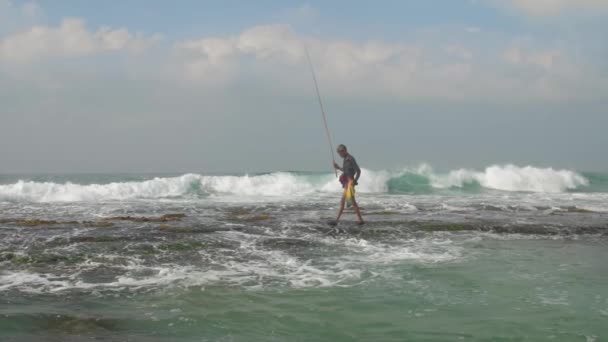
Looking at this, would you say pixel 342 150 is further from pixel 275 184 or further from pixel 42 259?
pixel 275 184

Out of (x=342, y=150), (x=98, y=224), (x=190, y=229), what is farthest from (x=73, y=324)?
(x=342, y=150)

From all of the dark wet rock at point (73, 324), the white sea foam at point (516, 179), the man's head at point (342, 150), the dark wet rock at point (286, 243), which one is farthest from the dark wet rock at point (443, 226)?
the white sea foam at point (516, 179)

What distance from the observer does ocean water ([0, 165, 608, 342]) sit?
16.8 ft

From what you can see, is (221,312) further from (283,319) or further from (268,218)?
(268,218)

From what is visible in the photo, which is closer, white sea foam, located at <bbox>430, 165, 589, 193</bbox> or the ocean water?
the ocean water

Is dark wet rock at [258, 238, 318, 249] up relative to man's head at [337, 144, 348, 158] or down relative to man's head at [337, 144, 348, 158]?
down

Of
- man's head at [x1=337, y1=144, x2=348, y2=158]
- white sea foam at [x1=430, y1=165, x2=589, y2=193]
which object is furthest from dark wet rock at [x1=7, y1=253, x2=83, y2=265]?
white sea foam at [x1=430, y1=165, x2=589, y2=193]

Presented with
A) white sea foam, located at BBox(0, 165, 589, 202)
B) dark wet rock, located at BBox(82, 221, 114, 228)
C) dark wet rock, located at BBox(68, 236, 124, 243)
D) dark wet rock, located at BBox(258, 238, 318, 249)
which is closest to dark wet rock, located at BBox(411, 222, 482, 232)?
dark wet rock, located at BBox(258, 238, 318, 249)

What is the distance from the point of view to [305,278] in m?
7.51

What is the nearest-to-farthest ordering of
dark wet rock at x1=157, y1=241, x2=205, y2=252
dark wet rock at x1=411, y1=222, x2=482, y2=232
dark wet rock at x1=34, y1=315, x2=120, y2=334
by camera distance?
dark wet rock at x1=34, y1=315, x2=120, y2=334 → dark wet rock at x1=157, y1=241, x2=205, y2=252 → dark wet rock at x1=411, y1=222, x2=482, y2=232

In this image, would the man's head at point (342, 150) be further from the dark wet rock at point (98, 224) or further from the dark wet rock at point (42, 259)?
the dark wet rock at point (42, 259)

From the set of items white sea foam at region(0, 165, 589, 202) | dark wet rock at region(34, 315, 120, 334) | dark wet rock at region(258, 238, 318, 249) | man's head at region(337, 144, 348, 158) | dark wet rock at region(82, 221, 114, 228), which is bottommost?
dark wet rock at region(34, 315, 120, 334)

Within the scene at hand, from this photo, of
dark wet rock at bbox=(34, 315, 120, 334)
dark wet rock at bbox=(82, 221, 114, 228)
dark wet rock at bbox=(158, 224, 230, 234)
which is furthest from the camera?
dark wet rock at bbox=(82, 221, 114, 228)

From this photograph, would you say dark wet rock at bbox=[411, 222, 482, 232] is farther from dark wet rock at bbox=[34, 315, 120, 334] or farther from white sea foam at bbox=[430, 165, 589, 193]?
white sea foam at bbox=[430, 165, 589, 193]
